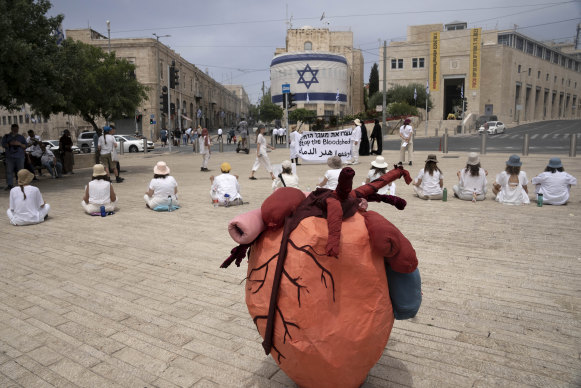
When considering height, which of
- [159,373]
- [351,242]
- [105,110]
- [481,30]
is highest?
[481,30]

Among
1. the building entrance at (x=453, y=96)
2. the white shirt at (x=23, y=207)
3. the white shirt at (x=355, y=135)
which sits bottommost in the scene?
the white shirt at (x=23, y=207)

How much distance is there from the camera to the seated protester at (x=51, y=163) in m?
16.6

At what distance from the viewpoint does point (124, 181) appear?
15.3 meters

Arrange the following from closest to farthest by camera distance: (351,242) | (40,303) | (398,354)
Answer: (351,242)
(398,354)
(40,303)

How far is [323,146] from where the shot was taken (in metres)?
16.8

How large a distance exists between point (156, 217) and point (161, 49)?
41987mm

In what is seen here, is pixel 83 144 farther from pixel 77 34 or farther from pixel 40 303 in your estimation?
pixel 40 303

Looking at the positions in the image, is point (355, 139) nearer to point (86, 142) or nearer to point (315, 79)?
point (86, 142)

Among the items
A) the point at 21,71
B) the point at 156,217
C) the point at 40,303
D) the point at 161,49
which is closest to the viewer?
the point at 40,303

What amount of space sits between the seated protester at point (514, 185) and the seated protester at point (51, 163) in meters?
15.1

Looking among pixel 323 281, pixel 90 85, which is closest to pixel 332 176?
pixel 323 281

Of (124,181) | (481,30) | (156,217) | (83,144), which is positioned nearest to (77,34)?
(83,144)

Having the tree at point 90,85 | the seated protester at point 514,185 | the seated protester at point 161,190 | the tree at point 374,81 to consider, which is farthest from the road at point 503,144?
the tree at point 374,81

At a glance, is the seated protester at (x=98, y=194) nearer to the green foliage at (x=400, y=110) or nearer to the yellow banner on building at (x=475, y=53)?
the green foliage at (x=400, y=110)
